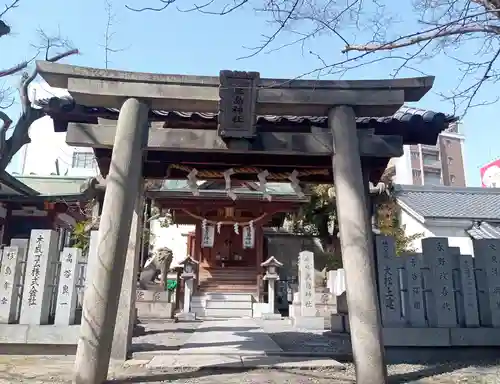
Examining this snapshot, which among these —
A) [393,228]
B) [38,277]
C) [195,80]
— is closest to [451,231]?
[393,228]

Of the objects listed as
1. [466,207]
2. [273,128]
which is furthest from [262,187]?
[466,207]

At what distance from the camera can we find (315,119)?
6555mm

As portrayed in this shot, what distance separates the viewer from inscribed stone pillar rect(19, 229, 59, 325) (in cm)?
631

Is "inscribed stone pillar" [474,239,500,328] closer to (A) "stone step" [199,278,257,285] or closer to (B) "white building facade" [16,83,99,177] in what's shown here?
(A) "stone step" [199,278,257,285]

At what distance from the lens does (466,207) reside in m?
21.9

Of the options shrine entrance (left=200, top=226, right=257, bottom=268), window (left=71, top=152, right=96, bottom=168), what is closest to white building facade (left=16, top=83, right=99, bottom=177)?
window (left=71, top=152, right=96, bottom=168)

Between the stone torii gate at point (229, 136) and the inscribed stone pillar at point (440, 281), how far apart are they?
167 cm

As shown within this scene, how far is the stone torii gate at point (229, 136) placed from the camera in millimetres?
4691

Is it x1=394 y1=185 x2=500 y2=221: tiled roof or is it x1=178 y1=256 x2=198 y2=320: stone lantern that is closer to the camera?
x1=178 y1=256 x2=198 y2=320: stone lantern

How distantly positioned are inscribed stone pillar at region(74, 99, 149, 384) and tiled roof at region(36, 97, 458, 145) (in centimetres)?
93

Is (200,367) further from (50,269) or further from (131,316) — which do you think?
(50,269)

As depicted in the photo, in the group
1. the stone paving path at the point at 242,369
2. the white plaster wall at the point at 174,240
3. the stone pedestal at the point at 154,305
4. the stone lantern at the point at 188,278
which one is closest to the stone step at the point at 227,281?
the stone lantern at the point at 188,278

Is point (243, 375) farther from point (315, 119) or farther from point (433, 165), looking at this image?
point (433, 165)

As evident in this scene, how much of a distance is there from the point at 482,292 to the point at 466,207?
17233 millimetres
